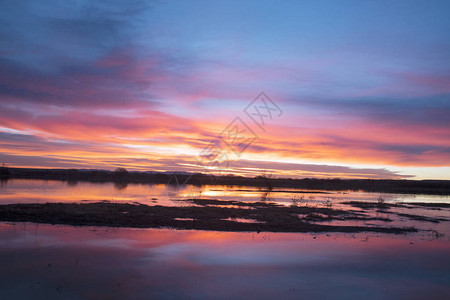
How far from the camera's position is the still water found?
31.7 feet

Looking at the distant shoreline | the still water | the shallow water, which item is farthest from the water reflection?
the distant shoreline

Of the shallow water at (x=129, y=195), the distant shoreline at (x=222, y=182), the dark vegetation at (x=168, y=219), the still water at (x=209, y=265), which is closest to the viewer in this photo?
the still water at (x=209, y=265)

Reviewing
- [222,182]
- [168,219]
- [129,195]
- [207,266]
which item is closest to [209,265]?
[207,266]

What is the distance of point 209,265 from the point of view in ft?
40.1

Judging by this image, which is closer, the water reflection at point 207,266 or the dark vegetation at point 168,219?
the water reflection at point 207,266

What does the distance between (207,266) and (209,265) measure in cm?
14

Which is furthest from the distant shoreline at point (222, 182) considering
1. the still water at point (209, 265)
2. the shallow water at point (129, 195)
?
the still water at point (209, 265)

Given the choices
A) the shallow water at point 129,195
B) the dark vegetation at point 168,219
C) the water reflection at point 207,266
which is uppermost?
the shallow water at point 129,195

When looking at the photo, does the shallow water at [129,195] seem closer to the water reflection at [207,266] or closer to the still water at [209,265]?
the still water at [209,265]

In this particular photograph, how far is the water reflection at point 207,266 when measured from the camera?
9.66 m

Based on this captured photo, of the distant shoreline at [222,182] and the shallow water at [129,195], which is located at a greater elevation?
the distant shoreline at [222,182]

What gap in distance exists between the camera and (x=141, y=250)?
1389cm

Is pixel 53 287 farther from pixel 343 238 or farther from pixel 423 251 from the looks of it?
pixel 423 251

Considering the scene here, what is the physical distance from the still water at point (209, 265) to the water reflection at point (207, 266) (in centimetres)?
3
